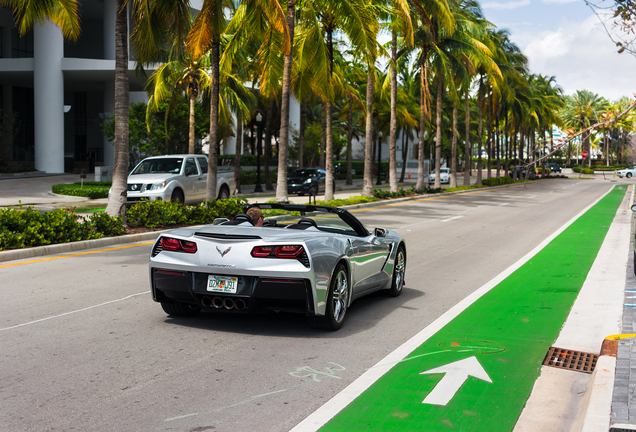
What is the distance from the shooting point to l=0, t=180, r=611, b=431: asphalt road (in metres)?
4.67

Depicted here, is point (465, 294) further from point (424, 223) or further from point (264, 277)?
point (424, 223)

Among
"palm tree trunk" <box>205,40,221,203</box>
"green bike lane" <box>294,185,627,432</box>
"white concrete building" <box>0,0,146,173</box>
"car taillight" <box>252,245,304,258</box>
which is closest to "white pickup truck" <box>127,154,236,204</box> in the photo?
"palm tree trunk" <box>205,40,221,203</box>

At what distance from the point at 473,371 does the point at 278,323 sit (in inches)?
94.1

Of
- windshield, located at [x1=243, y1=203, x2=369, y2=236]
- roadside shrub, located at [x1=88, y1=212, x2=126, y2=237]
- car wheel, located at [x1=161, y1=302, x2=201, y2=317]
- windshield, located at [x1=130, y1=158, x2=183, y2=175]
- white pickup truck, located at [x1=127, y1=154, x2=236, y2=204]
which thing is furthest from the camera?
windshield, located at [x1=130, y1=158, x2=183, y2=175]

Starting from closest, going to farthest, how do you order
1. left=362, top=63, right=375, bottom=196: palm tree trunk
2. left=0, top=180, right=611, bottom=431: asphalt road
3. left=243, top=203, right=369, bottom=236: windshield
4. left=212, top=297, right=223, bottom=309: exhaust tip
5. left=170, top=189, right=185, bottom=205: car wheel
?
left=0, top=180, right=611, bottom=431: asphalt road → left=212, top=297, right=223, bottom=309: exhaust tip → left=243, top=203, right=369, bottom=236: windshield → left=170, top=189, right=185, bottom=205: car wheel → left=362, top=63, right=375, bottom=196: palm tree trunk

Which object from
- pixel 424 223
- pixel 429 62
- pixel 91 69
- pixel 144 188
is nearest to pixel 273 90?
pixel 144 188

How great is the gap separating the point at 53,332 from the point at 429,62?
122 feet

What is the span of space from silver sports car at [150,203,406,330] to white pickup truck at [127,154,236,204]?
15168 millimetres

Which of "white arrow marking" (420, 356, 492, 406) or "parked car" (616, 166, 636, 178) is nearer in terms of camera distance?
"white arrow marking" (420, 356, 492, 406)

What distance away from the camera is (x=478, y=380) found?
18.8ft

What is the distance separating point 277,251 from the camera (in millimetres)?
Answer: 6586

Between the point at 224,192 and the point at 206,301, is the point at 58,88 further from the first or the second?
the point at 206,301

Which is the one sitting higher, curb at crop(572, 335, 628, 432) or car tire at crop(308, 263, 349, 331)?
car tire at crop(308, 263, 349, 331)

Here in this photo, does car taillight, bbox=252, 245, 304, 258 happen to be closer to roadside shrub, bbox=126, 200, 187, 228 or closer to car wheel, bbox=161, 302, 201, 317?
car wheel, bbox=161, 302, 201, 317
